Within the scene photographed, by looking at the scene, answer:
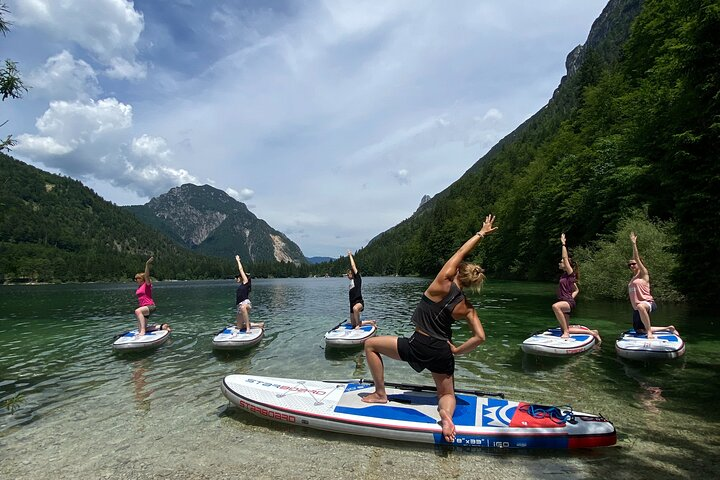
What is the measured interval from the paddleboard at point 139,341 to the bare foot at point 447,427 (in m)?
14.1

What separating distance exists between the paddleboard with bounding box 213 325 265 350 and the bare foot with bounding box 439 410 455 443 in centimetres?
1108

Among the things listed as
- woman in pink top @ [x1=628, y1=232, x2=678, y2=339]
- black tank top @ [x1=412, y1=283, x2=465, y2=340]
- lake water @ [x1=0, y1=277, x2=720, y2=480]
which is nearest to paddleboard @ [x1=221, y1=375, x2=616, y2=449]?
lake water @ [x1=0, y1=277, x2=720, y2=480]

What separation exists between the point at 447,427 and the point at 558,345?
7701mm

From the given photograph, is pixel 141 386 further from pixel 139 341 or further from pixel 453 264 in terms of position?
pixel 453 264

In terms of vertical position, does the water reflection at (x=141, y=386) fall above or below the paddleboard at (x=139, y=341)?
below

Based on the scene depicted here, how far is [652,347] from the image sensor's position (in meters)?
12.0

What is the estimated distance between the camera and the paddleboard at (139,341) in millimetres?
16359

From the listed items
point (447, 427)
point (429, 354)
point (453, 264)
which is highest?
point (453, 264)

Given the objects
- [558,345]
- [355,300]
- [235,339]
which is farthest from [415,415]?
[235,339]

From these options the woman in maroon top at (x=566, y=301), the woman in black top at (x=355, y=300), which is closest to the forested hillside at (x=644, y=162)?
the woman in maroon top at (x=566, y=301)

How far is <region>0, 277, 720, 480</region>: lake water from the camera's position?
A: 6523mm

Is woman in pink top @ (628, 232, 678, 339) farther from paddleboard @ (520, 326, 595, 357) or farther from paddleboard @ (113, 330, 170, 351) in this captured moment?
paddleboard @ (113, 330, 170, 351)

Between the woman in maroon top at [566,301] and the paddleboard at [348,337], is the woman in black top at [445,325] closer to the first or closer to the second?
the woman in maroon top at [566,301]

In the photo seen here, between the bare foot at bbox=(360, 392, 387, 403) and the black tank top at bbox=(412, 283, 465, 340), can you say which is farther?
the bare foot at bbox=(360, 392, 387, 403)
